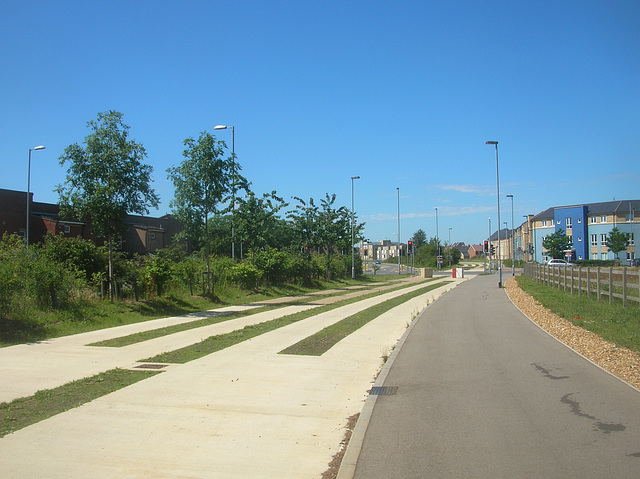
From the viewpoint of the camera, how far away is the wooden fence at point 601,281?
16.6 metres

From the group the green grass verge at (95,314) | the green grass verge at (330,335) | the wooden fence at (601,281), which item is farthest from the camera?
the wooden fence at (601,281)

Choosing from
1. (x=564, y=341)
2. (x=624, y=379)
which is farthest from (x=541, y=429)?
(x=564, y=341)

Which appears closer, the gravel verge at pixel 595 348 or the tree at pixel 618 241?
the gravel verge at pixel 595 348

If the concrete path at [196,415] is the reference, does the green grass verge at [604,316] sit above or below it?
above

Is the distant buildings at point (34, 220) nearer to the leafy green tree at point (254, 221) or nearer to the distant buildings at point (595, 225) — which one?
the leafy green tree at point (254, 221)

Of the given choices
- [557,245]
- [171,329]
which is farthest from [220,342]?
[557,245]

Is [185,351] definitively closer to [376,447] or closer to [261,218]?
[376,447]

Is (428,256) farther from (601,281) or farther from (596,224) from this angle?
(601,281)

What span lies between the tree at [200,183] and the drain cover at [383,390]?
15.9 m

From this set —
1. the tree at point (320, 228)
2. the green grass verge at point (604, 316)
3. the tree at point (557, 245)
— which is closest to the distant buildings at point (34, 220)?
the tree at point (320, 228)

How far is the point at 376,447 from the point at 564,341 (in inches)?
333

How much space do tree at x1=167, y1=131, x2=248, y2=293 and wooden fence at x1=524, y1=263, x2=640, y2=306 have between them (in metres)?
15.2

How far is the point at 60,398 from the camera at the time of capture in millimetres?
7344

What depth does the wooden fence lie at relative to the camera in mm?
16641
